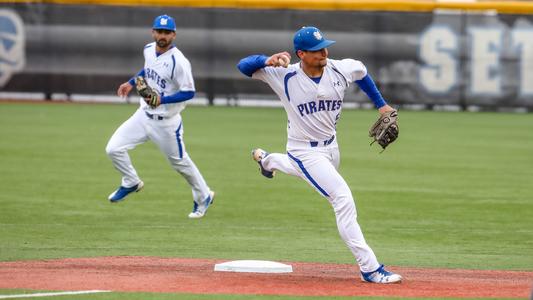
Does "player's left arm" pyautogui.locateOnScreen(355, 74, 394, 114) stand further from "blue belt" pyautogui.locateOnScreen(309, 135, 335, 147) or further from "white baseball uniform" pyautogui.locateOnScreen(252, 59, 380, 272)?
"blue belt" pyautogui.locateOnScreen(309, 135, 335, 147)

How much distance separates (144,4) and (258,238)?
17.3m

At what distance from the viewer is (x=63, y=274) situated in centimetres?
866

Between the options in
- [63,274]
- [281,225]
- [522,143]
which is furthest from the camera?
[522,143]

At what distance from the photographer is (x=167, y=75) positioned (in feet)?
40.3

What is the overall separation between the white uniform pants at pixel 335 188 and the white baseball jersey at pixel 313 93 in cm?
14

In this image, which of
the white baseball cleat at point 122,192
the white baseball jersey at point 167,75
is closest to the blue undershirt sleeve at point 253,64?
the white baseball jersey at point 167,75

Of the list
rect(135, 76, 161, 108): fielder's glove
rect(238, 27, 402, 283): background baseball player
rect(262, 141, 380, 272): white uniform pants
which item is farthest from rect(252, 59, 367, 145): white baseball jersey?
rect(135, 76, 161, 108): fielder's glove

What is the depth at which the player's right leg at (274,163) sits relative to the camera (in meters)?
9.17

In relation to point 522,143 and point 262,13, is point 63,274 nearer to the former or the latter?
point 522,143

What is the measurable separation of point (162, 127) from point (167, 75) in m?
0.61

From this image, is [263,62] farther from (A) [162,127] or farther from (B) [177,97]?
(A) [162,127]

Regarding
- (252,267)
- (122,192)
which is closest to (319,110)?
(252,267)

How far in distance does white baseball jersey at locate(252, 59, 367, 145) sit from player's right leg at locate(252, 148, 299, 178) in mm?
405

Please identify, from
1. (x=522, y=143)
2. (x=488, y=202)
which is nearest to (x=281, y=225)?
(x=488, y=202)
